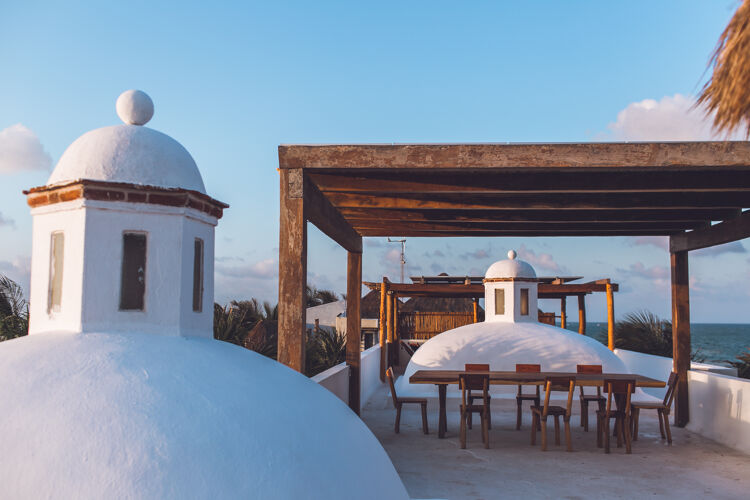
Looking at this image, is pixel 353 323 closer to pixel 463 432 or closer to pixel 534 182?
pixel 463 432

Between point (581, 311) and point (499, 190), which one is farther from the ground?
point (499, 190)

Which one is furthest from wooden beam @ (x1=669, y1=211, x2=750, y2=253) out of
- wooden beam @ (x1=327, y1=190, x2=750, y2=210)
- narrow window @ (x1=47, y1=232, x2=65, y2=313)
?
narrow window @ (x1=47, y1=232, x2=65, y2=313)

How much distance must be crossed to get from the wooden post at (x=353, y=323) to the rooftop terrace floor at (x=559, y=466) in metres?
0.80

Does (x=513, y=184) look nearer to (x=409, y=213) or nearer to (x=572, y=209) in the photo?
(x=572, y=209)

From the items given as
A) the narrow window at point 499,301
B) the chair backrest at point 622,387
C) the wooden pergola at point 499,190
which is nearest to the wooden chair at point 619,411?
the chair backrest at point 622,387

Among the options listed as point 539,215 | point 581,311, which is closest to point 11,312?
point 539,215

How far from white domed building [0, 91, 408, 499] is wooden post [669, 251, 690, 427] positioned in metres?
9.12

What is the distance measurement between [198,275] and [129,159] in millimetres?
759

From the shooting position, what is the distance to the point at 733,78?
4.20 meters

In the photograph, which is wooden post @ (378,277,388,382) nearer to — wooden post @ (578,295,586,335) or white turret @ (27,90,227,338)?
wooden post @ (578,295,586,335)

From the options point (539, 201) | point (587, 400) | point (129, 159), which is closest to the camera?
point (129, 159)

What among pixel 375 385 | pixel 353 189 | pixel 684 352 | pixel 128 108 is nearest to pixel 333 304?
pixel 375 385

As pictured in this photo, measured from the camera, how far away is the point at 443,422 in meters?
10.3

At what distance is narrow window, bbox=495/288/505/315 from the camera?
52.1ft
